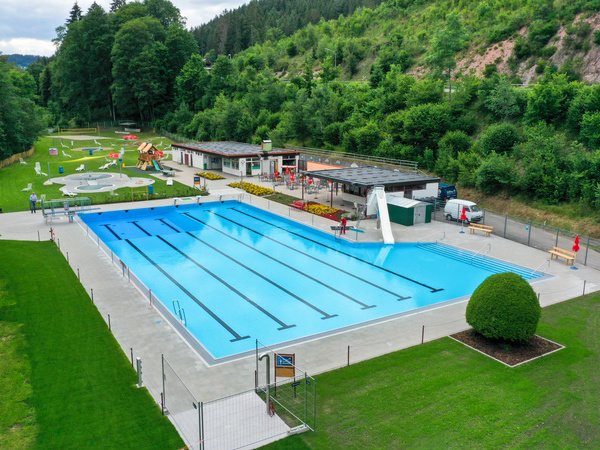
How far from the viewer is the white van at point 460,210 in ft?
104

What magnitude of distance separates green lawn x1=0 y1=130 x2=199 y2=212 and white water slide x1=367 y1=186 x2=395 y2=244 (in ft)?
52.9

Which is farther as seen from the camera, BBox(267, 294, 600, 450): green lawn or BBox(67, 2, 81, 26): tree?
BBox(67, 2, 81, 26): tree

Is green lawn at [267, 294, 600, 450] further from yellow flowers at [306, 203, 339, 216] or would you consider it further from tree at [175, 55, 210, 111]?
tree at [175, 55, 210, 111]

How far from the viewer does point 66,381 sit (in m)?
13.1

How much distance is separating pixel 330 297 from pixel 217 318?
4.99m

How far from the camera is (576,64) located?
4578 cm

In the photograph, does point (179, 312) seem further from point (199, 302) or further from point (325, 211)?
point (325, 211)

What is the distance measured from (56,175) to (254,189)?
2053 centimetres

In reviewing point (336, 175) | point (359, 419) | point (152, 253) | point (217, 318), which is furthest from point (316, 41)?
point (359, 419)

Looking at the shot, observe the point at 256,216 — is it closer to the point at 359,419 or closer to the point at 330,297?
the point at 330,297

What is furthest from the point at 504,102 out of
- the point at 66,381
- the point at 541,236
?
the point at 66,381

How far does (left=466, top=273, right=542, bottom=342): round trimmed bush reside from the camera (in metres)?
14.6

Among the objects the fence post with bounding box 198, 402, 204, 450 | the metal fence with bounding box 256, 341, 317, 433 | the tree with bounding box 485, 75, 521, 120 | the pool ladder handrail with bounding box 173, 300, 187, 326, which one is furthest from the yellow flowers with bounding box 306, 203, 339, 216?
the fence post with bounding box 198, 402, 204, 450

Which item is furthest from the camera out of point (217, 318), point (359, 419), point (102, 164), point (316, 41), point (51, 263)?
point (316, 41)
